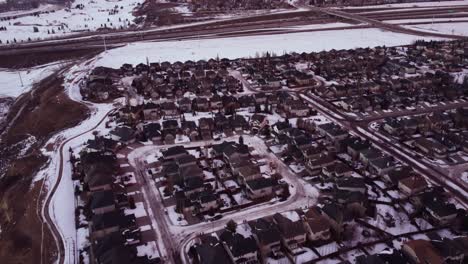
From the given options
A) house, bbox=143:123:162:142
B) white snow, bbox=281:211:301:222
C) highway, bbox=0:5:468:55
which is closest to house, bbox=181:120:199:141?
house, bbox=143:123:162:142

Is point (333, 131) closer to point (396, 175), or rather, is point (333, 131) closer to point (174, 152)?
point (396, 175)

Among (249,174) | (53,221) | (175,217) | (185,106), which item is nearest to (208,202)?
(175,217)

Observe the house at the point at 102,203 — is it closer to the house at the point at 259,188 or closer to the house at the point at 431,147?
the house at the point at 259,188

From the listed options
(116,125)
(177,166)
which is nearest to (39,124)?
(116,125)

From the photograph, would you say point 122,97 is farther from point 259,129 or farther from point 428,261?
point 428,261

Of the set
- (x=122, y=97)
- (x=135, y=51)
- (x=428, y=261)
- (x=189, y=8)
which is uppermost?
(x=189, y=8)
